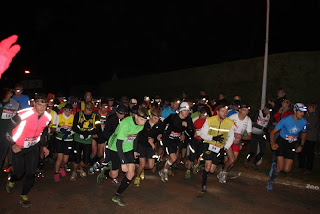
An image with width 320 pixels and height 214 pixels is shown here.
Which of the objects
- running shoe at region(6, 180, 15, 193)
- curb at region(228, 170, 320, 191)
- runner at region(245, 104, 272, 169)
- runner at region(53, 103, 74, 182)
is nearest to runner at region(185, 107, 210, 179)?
curb at region(228, 170, 320, 191)

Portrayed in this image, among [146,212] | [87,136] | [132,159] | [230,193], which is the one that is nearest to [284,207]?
[230,193]

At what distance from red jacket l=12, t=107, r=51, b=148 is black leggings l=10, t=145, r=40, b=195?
17 centimetres

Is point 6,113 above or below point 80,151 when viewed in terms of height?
above

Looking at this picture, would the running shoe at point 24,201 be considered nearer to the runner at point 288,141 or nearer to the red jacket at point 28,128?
the red jacket at point 28,128

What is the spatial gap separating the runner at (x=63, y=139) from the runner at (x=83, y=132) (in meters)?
0.18

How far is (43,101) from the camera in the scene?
5.44m

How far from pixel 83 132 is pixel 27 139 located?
2.01 m

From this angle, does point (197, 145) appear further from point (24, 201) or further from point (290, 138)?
point (24, 201)

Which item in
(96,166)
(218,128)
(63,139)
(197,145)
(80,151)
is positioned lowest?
(96,166)

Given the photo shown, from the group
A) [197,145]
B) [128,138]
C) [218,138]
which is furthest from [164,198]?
[197,145]

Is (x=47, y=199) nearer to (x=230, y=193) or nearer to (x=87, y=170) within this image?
(x=87, y=170)

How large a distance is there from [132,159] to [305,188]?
468 centimetres

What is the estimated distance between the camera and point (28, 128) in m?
5.30

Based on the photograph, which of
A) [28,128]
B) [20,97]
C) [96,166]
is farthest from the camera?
[20,97]
